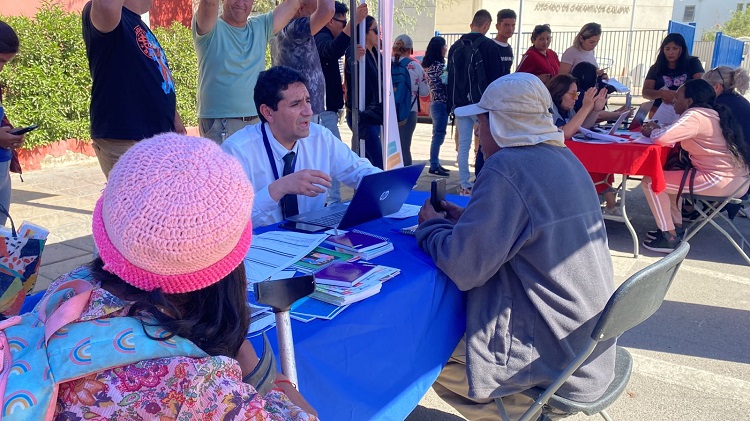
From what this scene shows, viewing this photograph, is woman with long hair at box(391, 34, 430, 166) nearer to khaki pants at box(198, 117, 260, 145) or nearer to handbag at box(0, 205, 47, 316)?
khaki pants at box(198, 117, 260, 145)

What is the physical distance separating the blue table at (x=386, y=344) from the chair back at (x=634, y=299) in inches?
19.8

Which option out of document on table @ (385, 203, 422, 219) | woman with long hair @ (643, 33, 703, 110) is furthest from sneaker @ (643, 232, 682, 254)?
document on table @ (385, 203, 422, 219)

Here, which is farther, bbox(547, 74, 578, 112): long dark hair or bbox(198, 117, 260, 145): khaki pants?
bbox(547, 74, 578, 112): long dark hair

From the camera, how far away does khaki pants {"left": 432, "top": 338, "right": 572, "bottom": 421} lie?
2.12 m

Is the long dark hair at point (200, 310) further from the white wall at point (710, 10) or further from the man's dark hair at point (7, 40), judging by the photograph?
the white wall at point (710, 10)

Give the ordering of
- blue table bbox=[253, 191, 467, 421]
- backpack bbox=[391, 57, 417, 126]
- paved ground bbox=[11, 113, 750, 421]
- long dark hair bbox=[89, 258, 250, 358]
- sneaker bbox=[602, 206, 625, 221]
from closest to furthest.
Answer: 1. long dark hair bbox=[89, 258, 250, 358]
2. blue table bbox=[253, 191, 467, 421]
3. paved ground bbox=[11, 113, 750, 421]
4. sneaker bbox=[602, 206, 625, 221]
5. backpack bbox=[391, 57, 417, 126]

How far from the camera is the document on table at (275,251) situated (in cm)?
184

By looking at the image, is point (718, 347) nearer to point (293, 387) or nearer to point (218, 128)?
point (293, 387)

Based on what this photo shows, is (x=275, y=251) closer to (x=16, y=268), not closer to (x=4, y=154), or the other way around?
(x=16, y=268)

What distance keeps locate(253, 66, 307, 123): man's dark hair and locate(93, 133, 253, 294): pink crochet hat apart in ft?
5.91

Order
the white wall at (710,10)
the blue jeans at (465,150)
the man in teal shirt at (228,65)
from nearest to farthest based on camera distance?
the man in teal shirt at (228,65)
the blue jeans at (465,150)
the white wall at (710,10)

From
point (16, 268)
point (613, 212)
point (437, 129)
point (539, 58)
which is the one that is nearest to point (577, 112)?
point (613, 212)

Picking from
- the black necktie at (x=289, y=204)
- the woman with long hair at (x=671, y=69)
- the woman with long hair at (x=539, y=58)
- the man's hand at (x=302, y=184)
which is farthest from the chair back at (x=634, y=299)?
the woman with long hair at (x=671, y=69)

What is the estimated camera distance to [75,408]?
2.98ft
